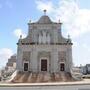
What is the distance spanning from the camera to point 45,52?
40.8 metres

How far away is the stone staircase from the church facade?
89.8 inches

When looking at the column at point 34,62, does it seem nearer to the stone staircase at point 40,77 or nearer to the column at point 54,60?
the stone staircase at point 40,77

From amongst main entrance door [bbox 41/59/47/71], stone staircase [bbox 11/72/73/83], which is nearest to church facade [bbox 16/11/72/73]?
main entrance door [bbox 41/59/47/71]

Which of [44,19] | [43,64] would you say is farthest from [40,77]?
[44,19]

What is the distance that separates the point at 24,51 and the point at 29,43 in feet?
Result: 5.72

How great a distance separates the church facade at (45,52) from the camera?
4003 centimetres

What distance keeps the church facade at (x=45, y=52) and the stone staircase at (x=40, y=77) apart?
7.48 ft

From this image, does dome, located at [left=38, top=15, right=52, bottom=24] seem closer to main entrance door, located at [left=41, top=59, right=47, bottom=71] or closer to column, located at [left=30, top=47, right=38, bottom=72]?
column, located at [left=30, top=47, right=38, bottom=72]

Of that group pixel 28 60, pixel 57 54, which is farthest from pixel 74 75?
pixel 28 60

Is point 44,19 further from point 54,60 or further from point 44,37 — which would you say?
point 54,60

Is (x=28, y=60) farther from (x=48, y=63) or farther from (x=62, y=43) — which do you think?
(x=62, y=43)

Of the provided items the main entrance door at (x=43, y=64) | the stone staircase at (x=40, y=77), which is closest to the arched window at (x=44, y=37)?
the main entrance door at (x=43, y=64)

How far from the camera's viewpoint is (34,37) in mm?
41406

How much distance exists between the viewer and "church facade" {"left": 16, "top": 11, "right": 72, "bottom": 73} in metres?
40.0
